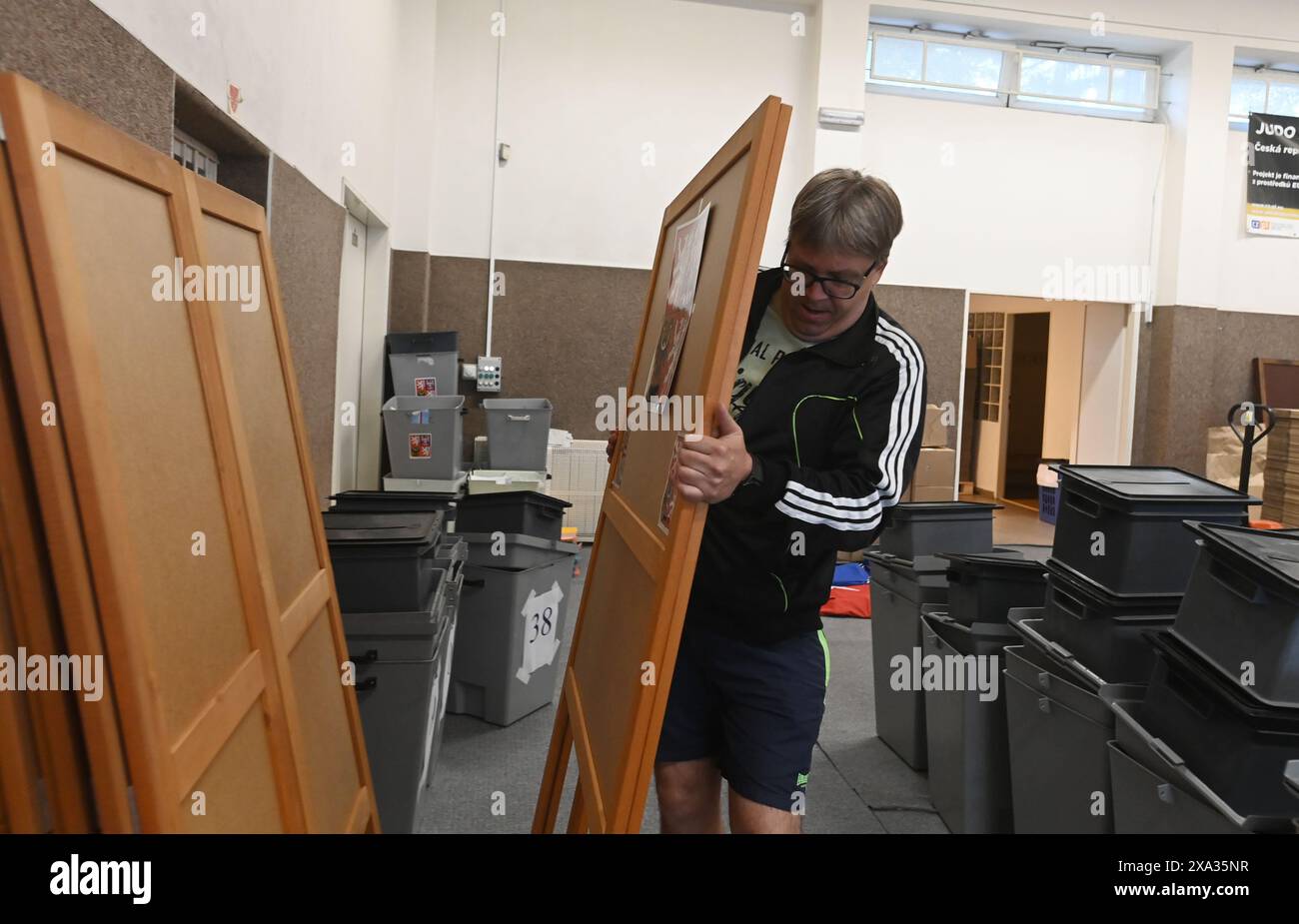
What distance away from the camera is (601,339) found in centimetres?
718

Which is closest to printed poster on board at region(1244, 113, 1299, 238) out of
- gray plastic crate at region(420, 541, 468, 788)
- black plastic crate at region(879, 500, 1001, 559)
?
black plastic crate at region(879, 500, 1001, 559)

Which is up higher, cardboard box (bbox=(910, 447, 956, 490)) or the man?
the man

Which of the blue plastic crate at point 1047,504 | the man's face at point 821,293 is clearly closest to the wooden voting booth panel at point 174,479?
the man's face at point 821,293

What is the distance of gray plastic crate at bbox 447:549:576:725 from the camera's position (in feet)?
10.8

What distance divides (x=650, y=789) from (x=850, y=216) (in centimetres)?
217

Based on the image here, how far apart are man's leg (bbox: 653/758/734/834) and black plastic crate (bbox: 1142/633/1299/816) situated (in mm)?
931

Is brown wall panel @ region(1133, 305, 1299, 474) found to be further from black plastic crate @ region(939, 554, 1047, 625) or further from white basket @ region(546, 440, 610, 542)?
black plastic crate @ region(939, 554, 1047, 625)

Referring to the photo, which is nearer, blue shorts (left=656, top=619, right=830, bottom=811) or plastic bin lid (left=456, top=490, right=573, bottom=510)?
blue shorts (left=656, top=619, right=830, bottom=811)

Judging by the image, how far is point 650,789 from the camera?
9.86 ft

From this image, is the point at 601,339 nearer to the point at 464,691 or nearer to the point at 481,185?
the point at 481,185

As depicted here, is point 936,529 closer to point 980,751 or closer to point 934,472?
point 980,751

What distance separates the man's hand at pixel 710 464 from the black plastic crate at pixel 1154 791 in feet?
3.84
